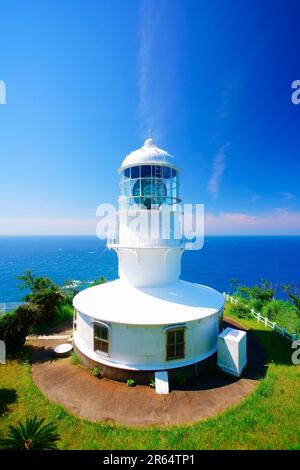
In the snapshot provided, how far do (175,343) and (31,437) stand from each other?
17.4ft

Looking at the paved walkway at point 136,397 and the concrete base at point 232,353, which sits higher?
the concrete base at point 232,353

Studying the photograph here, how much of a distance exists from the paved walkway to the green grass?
0.34 meters

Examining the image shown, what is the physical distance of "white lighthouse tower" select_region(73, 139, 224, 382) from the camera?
28.2 feet

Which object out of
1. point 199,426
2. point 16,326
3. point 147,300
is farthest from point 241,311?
point 16,326

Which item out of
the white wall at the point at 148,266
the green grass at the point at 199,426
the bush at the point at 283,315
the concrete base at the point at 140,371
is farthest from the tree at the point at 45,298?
the bush at the point at 283,315

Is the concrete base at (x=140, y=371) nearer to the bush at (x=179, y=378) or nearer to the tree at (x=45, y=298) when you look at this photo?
the bush at (x=179, y=378)

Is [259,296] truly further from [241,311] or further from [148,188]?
[148,188]

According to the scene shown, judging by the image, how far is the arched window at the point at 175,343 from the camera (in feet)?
28.4

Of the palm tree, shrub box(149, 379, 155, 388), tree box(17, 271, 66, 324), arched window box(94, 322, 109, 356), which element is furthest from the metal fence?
tree box(17, 271, 66, 324)

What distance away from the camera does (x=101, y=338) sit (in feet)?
29.9

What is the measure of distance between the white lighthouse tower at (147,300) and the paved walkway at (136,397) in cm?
68

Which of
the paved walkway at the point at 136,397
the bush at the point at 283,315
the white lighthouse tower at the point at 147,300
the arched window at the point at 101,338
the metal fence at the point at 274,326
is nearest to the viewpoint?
the paved walkway at the point at 136,397

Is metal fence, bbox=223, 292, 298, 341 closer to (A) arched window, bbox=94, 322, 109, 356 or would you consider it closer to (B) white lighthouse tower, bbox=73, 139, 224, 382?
(B) white lighthouse tower, bbox=73, 139, 224, 382

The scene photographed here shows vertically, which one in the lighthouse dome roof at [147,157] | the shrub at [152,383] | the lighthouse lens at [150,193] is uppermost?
the lighthouse dome roof at [147,157]
